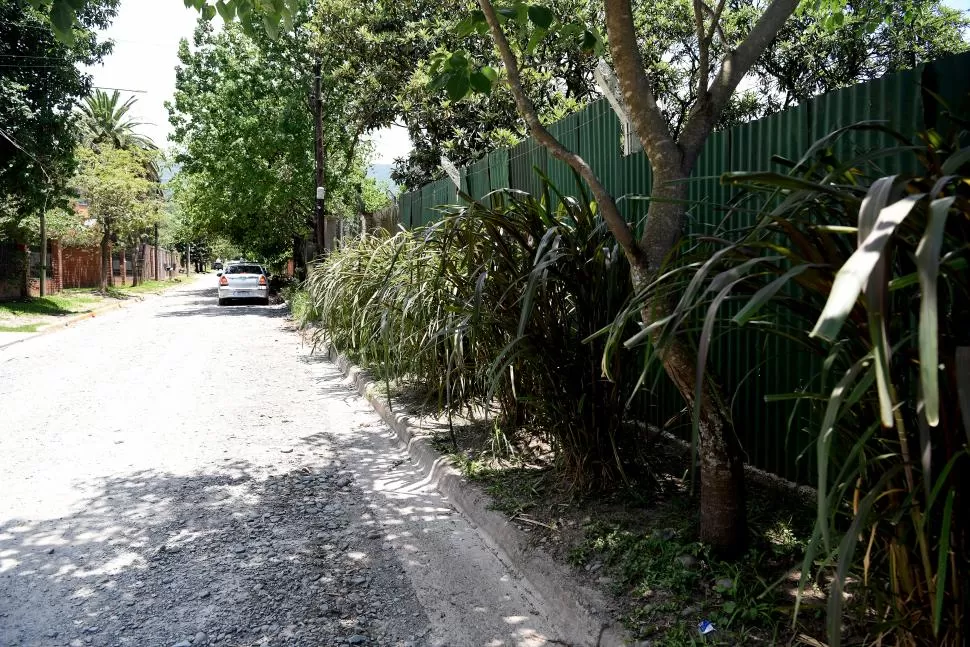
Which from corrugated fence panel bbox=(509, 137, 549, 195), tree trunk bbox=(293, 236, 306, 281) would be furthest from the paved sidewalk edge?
corrugated fence panel bbox=(509, 137, 549, 195)

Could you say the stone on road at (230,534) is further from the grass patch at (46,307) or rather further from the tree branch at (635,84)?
the grass patch at (46,307)

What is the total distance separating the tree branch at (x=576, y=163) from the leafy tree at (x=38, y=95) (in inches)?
646

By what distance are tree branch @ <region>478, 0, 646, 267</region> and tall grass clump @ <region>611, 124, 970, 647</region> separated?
23.0 inches

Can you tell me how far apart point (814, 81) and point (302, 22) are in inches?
575

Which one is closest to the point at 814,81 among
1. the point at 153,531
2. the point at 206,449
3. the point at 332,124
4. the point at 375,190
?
the point at 332,124

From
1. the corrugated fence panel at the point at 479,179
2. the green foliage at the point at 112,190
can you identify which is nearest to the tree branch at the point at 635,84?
the corrugated fence panel at the point at 479,179

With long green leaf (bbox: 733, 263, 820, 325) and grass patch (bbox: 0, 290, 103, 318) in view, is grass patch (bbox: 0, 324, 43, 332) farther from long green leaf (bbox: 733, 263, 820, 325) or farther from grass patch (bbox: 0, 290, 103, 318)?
long green leaf (bbox: 733, 263, 820, 325)

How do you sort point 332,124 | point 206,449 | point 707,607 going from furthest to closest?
point 332,124
point 206,449
point 707,607

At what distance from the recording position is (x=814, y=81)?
20.9 metres

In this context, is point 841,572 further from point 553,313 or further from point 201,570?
point 201,570

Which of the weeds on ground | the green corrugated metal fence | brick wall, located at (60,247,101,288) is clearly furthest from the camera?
brick wall, located at (60,247,101,288)

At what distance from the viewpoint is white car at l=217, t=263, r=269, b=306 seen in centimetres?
2625

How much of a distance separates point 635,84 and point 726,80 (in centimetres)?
43

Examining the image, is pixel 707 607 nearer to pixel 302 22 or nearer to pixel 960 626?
pixel 960 626
